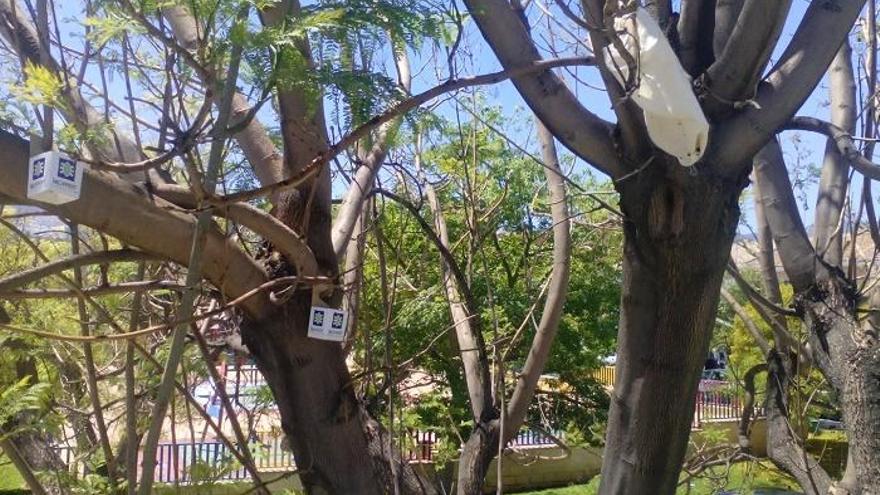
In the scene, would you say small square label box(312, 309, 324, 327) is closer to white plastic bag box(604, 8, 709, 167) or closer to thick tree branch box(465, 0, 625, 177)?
thick tree branch box(465, 0, 625, 177)

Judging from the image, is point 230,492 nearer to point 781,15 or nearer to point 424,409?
point 781,15

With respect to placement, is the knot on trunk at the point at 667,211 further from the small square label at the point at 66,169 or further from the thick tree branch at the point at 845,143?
the small square label at the point at 66,169

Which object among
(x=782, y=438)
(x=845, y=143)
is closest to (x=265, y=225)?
(x=845, y=143)

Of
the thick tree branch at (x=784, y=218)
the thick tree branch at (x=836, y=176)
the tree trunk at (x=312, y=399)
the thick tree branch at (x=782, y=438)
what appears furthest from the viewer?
the thick tree branch at (x=782, y=438)

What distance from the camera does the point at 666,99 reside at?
1.98 metres

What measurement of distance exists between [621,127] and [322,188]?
1.03 metres

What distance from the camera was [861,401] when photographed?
447 centimetres

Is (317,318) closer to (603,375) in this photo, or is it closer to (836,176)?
(836,176)

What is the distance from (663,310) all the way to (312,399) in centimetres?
111

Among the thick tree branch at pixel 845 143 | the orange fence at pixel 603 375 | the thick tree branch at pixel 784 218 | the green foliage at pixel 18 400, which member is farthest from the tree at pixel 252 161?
the orange fence at pixel 603 375

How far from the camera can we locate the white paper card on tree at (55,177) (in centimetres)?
172

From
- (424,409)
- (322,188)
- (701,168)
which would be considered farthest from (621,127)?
(424,409)

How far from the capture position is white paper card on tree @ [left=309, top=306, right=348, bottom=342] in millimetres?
2588

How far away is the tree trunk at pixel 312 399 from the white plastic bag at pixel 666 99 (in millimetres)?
1235
